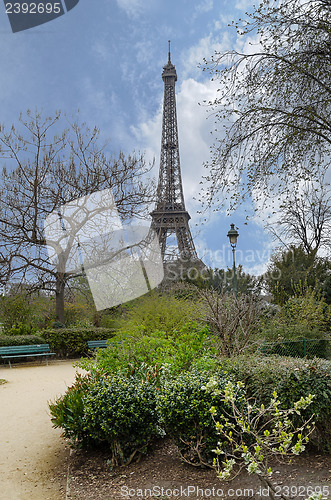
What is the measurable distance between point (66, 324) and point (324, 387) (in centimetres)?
1472

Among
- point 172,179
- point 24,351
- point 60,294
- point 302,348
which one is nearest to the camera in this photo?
point 302,348

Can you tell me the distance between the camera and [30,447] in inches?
199

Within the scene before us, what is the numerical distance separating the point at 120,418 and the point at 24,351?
9.46m

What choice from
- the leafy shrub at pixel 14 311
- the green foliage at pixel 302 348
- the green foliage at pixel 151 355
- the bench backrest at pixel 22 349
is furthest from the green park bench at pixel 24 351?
the green foliage at pixel 151 355

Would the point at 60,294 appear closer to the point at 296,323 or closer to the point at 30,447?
the point at 296,323

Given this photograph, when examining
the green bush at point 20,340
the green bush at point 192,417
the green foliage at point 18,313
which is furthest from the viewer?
the green foliage at point 18,313

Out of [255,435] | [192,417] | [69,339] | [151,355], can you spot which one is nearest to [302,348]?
[151,355]

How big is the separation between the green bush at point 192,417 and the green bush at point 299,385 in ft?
1.26

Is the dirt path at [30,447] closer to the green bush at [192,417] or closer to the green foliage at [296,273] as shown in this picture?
the green bush at [192,417]

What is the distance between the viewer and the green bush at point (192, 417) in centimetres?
383

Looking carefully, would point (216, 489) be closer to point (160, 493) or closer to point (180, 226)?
point (160, 493)

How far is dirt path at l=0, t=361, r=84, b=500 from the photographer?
398cm

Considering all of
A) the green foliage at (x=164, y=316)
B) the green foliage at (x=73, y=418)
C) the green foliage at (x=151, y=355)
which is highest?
the green foliage at (x=164, y=316)

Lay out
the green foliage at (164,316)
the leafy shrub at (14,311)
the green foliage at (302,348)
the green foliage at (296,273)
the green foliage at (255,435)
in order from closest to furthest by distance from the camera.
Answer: the green foliage at (255,435) < the green foliage at (164,316) < the green foliage at (302,348) < the leafy shrub at (14,311) < the green foliage at (296,273)
